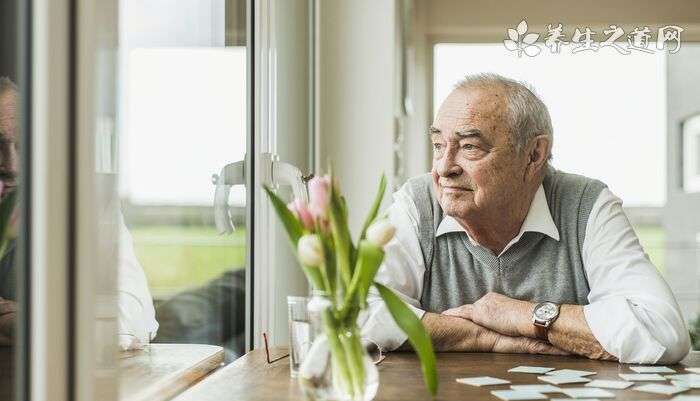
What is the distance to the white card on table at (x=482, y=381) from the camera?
1.50 meters

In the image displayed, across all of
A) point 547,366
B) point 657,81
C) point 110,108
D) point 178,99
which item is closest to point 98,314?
point 110,108

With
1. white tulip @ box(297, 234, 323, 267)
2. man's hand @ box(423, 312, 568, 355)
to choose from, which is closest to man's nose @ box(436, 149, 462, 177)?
man's hand @ box(423, 312, 568, 355)

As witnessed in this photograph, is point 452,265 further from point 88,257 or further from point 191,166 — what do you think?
point 88,257

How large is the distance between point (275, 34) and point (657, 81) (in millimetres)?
1784

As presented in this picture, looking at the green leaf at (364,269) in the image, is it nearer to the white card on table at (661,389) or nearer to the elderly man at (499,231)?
the white card on table at (661,389)

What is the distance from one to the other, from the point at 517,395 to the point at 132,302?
0.63 metres

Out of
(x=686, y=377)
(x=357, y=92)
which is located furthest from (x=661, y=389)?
(x=357, y=92)

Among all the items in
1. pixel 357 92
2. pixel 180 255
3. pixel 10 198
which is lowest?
pixel 180 255

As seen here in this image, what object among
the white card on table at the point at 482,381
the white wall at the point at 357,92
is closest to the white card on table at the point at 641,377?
the white card on table at the point at 482,381

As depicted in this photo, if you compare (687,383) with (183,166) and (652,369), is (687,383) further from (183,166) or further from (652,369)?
(183,166)

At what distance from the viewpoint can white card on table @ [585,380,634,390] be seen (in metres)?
1.50

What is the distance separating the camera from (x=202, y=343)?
1.80m

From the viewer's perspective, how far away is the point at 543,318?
196 cm

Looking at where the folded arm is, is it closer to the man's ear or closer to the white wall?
the man's ear
